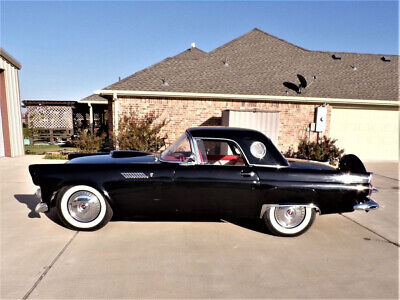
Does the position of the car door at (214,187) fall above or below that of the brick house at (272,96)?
below

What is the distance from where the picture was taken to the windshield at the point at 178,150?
3467 millimetres

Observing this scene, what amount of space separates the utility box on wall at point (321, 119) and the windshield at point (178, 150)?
7.99 metres

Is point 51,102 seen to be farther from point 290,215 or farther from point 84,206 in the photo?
point 290,215

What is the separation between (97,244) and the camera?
301cm

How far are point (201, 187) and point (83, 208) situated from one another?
1.67 m

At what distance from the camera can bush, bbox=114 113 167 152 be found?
338 inches

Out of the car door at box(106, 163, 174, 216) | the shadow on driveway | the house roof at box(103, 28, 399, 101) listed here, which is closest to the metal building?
the house roof at box(103, 28, 399, 101)

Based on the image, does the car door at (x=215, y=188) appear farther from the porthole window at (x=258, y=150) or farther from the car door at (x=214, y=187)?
the porthole window at (x=258, y=150)

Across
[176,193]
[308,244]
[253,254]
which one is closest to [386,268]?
[308,244]

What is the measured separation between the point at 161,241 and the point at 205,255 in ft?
2.09

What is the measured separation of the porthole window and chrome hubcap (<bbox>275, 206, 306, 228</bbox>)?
31.4 inches

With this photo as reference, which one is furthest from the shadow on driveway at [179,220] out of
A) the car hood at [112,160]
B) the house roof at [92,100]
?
the house roof at [92,100]

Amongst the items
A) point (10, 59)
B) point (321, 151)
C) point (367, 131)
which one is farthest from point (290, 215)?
point (10, 59)

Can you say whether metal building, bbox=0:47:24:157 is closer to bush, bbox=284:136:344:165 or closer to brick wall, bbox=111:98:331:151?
brick wall, bbox=111:98:331:151
